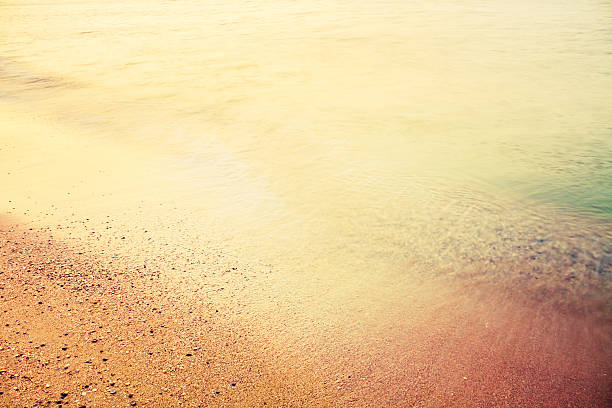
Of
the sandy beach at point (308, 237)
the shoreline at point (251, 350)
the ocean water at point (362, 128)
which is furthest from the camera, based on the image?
the ocean water at point (362, 128)

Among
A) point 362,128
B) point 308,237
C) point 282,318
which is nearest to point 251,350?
point 282,318

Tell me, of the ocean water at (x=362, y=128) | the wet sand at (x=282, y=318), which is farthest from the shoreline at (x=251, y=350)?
the ocean water at (x=362, y=128)

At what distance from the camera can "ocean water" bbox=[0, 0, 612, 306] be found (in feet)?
14.3

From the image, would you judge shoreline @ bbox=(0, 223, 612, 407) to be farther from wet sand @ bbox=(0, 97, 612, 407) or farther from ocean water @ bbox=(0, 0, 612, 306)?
ocean water @ bbox=(0, 0, 612, 306)

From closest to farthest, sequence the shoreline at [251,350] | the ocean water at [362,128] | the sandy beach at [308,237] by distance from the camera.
Answer: the shoreline at [251,350]
the sandy beach at [308,237]
the ocean water at [362,128]

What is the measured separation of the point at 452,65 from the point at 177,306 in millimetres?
9103

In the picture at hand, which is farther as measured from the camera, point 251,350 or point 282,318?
point 282,318

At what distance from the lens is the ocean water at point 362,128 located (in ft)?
14.3

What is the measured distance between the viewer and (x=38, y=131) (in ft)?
23.3

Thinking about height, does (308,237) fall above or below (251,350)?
below

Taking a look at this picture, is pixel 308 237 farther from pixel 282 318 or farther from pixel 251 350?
pixel 251 350

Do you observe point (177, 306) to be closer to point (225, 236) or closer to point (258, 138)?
point (225, 236)

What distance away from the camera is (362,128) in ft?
23.9

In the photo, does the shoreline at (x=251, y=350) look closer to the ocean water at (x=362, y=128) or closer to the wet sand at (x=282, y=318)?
the wet sand at (x=282, y=318)
